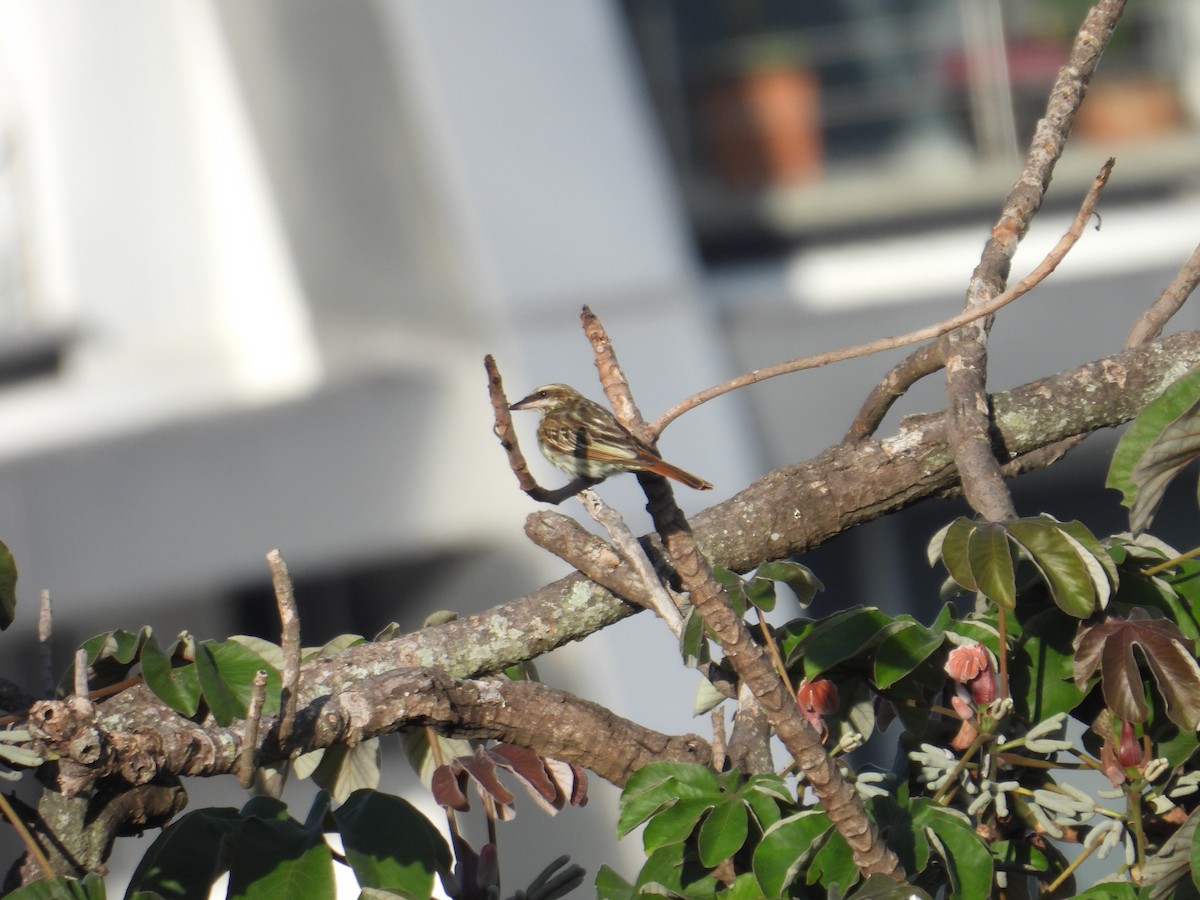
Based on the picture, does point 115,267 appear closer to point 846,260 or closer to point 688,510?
point 688,510

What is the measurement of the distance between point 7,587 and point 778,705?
673 millimetres

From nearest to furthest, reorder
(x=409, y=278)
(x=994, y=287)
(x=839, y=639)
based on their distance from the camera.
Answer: (x=839, y=639), (x=994, y=287), (x=409, y=278)

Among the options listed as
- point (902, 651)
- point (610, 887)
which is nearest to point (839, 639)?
point (902, 651)

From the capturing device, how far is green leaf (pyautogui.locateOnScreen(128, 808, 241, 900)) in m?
1.05

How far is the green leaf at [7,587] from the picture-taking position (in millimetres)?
1139

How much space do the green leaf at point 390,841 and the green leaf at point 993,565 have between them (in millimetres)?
494

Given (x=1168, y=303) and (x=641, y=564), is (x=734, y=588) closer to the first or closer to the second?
(x=641, y=564)

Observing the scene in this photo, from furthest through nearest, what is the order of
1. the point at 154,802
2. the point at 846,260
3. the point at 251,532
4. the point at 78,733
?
the point at 846,260
the point at 251,532
the point at 154,802
the point at 78,733

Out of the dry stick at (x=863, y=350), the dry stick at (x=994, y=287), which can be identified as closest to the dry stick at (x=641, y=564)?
the dry stick at (x=863, y=350)

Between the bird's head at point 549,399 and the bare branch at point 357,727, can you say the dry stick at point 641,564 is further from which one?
the bird's head at point 549,399

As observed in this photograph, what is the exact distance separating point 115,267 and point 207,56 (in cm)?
75

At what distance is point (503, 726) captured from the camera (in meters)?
1.11

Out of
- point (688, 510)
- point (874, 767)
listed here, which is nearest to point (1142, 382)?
point (874, 767)

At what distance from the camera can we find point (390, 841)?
42.5 inches
